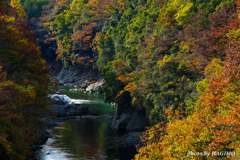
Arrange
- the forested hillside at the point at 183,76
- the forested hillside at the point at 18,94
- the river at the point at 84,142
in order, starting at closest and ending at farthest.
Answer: the forested hillside at the point at 183,76 → the forested hillside at the point at 18,94 → the river at the point at 84,142

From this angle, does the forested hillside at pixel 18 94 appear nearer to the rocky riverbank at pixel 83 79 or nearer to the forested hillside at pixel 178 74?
the forested hillside at pixel 178 74

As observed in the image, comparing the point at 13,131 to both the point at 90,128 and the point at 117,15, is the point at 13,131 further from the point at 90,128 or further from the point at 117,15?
the point at 117,15

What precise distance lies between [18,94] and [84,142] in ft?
40.8

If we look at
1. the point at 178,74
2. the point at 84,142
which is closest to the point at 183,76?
the point at 178,74

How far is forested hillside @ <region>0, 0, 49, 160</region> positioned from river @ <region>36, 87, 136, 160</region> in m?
2.53

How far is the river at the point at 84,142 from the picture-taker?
24375 millimetres

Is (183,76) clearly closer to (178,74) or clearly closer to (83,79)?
(178,74)

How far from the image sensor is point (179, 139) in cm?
1274

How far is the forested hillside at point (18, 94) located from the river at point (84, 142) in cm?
253

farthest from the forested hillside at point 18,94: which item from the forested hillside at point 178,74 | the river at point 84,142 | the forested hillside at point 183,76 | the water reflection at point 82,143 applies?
the forested hillside at point 183,76

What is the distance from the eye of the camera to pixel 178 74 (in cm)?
2752

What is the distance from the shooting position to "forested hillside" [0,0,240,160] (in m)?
12.9

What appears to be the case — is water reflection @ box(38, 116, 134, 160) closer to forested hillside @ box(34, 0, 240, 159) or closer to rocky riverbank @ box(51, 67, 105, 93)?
forested hillside @ box(34, 0, 240, 159)

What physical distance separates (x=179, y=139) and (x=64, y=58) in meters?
79.2
